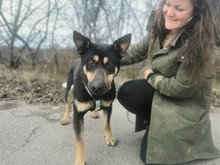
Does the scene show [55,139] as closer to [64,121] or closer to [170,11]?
[64,121]

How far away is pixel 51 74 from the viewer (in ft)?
21.7

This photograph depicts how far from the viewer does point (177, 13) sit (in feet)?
8.75

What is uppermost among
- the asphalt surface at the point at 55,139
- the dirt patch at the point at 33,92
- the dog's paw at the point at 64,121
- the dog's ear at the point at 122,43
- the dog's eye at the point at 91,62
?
the dog's ear at the point at 122,43

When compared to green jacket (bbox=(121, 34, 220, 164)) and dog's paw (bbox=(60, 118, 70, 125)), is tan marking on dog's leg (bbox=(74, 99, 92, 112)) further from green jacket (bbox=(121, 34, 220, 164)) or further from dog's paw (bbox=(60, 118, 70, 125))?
dog's paw (bbox=(60, 118, 70, 125))

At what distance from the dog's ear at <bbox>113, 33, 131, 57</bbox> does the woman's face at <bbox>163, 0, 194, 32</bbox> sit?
41 centimetres

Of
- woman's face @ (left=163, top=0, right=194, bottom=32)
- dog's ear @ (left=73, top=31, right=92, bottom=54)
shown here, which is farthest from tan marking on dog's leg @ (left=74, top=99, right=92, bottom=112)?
woman's face @ (left=163, top=0, right=194, bottom=32)

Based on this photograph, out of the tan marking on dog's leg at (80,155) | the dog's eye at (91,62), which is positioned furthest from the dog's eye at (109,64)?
the tan marking on dog's leg at (80,155)

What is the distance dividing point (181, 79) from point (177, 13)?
62 cm

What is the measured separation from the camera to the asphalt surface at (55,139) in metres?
Result: 2.99

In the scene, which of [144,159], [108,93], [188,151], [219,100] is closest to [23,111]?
[108,93]

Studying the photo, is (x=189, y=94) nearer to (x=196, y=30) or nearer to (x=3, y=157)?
(x=196, y=30)

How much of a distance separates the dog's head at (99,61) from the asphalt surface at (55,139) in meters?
0.77

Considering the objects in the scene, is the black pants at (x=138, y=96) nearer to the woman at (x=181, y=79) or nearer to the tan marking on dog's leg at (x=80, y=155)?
the woman at (x=181, y=79)

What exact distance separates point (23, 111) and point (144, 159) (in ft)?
7.34
